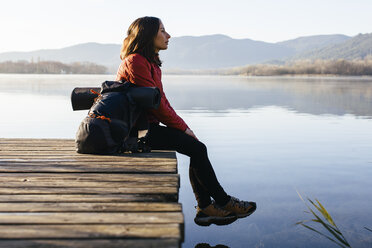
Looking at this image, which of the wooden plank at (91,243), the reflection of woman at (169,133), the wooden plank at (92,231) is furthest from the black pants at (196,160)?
the wooden plank at (91,243)

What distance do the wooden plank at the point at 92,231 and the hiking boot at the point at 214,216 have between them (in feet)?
5.01

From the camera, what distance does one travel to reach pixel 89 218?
2.56 meters

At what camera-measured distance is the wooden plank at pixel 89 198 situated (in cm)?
291

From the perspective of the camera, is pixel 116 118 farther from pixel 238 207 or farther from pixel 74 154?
pixel 238 207

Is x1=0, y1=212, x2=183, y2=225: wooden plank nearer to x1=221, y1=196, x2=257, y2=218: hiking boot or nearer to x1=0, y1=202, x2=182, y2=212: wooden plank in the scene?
x1=0, y1=202, x2=182, y2=212: wooden plank

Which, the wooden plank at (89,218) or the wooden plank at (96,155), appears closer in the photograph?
the wooden plank at (89,218)

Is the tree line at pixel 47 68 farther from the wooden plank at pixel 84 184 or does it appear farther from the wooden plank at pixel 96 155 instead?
the wooden plank at pixel 84 184

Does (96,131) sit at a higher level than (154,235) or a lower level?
higher

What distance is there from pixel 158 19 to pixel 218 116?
425 inches

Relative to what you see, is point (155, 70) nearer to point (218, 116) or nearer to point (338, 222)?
point (338, 222)

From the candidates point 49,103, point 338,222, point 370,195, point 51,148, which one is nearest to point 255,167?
point 370,195

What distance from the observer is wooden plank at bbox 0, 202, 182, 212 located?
271 cm

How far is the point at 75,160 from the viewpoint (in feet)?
13.5

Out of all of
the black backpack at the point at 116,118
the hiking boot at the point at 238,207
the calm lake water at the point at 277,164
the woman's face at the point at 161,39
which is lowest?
the calm lake water at the point at 277,164
